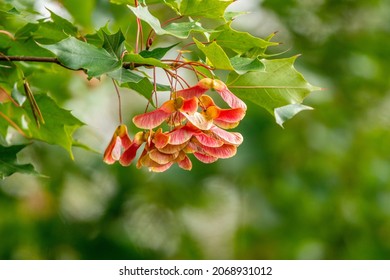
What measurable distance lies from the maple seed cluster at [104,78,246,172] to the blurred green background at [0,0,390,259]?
5.51 ft

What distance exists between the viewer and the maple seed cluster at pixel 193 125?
96cm

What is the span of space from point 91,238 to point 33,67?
1544 millimetres

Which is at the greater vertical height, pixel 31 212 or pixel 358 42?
pixel 358 42

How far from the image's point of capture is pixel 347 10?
2.99m

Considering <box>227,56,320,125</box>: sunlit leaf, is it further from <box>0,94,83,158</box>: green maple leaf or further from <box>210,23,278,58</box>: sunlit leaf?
<box>0,94,83,158</box>: green maple leaf

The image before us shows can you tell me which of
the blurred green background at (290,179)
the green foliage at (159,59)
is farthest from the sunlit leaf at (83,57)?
the blurred green background at (290,179)

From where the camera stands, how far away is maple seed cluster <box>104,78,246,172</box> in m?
0.96

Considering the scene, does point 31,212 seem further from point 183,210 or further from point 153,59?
point 153,59

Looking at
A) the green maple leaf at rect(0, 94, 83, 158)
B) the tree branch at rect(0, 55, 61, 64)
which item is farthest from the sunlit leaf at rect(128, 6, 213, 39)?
the green maple leaf at rect(0, 94, 83, 158)

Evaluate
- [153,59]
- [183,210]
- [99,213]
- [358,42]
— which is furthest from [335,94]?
[153,59]

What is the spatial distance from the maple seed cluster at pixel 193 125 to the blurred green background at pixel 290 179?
5.51 feet

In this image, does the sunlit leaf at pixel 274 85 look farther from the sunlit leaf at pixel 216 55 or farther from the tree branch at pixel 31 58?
the tree branch at pixel 31 58

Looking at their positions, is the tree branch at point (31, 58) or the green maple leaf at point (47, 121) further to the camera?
the green maple leaf at point (47, 121)
